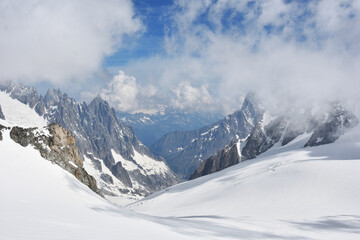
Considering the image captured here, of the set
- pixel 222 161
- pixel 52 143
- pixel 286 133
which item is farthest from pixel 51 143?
pixel 286 133

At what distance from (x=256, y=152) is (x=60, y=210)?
158m

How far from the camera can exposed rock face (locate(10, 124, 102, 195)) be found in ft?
95.8

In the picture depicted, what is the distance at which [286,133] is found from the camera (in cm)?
16000

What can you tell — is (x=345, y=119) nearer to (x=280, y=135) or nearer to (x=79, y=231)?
(x=280, y=135)

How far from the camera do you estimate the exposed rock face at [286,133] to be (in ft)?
397

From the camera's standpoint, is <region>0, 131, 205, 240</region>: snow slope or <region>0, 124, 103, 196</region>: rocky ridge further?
<region>0, 124, 103, 196</region>: rocky ridge

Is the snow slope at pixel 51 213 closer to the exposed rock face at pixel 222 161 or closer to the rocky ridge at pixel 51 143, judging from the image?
the rocky ridge at pixel 51 143

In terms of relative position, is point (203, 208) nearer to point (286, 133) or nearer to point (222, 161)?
point (286, 133)

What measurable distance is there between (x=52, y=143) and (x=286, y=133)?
14735 cm

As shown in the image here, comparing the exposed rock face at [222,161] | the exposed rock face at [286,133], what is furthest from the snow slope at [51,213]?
the exposed rock face at [222,161]

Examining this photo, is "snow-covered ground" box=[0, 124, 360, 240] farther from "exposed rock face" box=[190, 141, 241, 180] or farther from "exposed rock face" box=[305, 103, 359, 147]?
"exposed rock face" box=[190, 141, 241, 180]

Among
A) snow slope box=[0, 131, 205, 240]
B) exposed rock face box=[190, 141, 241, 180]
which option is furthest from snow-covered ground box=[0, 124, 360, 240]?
exposed rock face box=[190, 141, 241, 180]

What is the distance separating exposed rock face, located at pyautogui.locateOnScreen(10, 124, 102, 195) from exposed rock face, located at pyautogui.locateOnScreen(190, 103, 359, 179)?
10915 cm

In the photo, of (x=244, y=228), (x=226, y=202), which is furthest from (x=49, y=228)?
(x=226, y=202)
